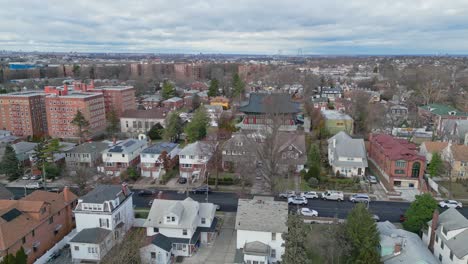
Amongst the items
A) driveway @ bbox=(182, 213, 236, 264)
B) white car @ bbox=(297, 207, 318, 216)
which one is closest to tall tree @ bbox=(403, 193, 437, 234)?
white car @ bbox=(297, 207, 318, 216)

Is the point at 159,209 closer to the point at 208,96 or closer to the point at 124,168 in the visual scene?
the point at 124,168

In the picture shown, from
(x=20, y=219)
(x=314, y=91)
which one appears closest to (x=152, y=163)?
(x=20, y=219)

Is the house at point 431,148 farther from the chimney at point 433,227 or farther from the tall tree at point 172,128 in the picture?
the tall tree at point 172,128

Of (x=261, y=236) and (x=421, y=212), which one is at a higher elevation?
(x=421, y=212)

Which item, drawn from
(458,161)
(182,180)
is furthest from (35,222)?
(458,161)

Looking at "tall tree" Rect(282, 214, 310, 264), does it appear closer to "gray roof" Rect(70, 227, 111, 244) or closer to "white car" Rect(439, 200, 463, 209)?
"gray roof" Rect(70, 227, 111, 244)

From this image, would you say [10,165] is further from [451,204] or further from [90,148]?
[451,204]
